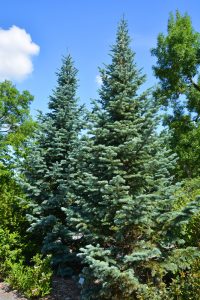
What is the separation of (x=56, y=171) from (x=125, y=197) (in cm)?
437

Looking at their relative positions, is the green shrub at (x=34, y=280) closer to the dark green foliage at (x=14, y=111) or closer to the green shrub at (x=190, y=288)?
the green shrub at (x=190, y=288)

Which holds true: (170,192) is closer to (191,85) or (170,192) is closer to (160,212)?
(160,212)

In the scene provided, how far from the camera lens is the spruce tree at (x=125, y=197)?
723cm

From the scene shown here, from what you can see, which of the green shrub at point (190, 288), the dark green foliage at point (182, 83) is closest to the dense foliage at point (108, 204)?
the green shrub at point (190, 288)

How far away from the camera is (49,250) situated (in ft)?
35.2

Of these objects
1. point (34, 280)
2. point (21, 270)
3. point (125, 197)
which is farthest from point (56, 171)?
point (125, 197)

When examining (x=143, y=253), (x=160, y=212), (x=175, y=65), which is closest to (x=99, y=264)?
(x=143, y=253)

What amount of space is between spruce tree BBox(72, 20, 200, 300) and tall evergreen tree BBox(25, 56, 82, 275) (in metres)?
1.89

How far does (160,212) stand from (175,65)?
1591 centimetres

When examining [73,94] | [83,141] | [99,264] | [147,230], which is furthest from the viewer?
[73,94]

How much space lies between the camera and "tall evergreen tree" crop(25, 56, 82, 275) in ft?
34.7

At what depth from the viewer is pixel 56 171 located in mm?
11359

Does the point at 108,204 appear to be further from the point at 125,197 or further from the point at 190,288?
the point at 190,288

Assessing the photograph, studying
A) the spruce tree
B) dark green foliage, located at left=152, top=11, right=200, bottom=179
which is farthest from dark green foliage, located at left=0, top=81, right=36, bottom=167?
the spruce tree
